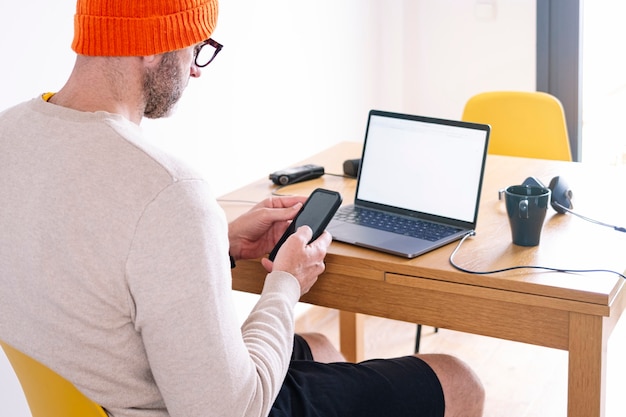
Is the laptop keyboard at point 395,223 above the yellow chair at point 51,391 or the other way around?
above

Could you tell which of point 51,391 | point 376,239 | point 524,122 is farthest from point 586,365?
point 524,122

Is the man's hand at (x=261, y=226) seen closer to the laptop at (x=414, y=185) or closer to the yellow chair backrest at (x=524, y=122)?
the laptop at (x=414, y=185)

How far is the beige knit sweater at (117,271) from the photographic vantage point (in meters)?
1.19

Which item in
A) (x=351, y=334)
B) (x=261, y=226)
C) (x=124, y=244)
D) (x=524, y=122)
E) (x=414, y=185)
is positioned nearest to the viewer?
(x=124, y=244)

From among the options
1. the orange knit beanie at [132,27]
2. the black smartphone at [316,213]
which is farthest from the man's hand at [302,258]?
the orange knit beanie at [132,27]

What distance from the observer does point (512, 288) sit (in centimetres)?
154

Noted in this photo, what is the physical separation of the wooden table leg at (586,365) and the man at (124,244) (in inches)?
19.5

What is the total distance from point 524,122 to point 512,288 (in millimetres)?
1273

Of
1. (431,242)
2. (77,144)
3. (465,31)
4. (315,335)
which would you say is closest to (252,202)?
(315,335)

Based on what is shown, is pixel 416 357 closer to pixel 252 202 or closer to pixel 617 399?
pixel 252 202

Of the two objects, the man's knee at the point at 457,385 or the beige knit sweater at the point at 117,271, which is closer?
the beige knit sweater at the point at 117,271

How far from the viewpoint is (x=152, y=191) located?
1190 mm

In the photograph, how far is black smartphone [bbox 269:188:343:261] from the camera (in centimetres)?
167

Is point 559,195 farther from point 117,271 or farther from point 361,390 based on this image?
point 117,271
